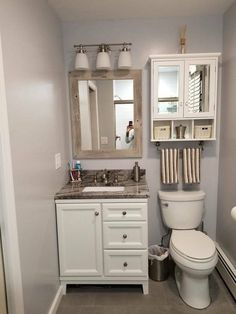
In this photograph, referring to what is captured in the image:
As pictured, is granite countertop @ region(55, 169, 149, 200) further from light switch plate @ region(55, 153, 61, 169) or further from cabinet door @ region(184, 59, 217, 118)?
cabinet door @ region(184, 59, 217, 118)

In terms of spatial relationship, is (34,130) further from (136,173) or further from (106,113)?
(136,173)

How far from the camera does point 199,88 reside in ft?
7.50

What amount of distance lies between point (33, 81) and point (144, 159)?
134 centimetres

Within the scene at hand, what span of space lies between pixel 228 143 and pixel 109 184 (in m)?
1.16

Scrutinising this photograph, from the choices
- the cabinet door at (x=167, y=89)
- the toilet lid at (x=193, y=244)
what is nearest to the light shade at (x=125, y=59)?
the cabinet door at (x=167, y=89)

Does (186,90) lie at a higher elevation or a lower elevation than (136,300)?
higher

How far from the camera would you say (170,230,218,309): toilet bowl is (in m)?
1.84

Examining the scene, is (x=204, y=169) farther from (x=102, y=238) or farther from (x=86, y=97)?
(x=86, y=97)

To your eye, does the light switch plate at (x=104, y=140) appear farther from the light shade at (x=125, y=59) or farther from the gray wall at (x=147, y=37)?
the light shade at (x=125, y=59)

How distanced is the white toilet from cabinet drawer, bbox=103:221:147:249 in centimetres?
28

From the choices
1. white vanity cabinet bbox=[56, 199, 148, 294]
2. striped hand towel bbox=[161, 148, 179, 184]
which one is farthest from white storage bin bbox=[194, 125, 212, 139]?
white vanity cabinet bbox=[56, 199, 148, 294]

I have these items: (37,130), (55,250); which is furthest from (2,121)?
(55,250)

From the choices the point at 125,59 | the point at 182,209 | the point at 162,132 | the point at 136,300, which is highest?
the point at 125,59

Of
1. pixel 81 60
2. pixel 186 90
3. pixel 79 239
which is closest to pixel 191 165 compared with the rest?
pixel 186 90
